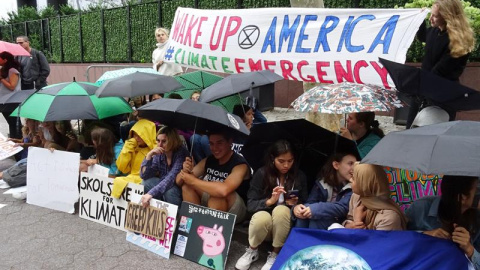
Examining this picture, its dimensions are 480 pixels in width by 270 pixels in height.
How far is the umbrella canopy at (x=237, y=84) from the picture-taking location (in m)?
4.07

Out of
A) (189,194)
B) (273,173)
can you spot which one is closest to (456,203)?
Answer: (273,173)

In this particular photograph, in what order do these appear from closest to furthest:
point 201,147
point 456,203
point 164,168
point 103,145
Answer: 1. point 456,203
2. point 164,168
3. point 201,147
4. point 103,145

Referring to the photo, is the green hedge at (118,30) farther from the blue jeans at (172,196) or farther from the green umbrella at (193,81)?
the blue jeans at (172,196)

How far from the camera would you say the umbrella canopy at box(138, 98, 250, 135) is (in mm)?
3309

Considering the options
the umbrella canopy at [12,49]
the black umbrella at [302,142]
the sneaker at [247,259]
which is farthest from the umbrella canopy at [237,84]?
the umbrella canopy at [12,49]

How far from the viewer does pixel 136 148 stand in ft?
14.9

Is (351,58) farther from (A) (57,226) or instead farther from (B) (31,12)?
(B) (31,12)

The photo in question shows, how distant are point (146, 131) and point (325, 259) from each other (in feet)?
8.36

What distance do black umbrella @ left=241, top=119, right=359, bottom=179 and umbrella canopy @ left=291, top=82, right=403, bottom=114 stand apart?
198 millimetres

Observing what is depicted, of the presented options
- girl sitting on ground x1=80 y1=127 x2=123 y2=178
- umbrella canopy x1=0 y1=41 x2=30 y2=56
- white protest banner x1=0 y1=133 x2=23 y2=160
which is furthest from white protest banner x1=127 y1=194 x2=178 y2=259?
umbrella canopy x1=0 y1=41 x2=30 y2=56

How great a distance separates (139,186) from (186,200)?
1.66 ft

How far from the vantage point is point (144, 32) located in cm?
1332

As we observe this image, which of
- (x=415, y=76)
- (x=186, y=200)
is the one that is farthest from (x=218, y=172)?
(x=415, y=76)

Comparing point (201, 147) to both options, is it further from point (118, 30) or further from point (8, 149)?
point (118, 30)
